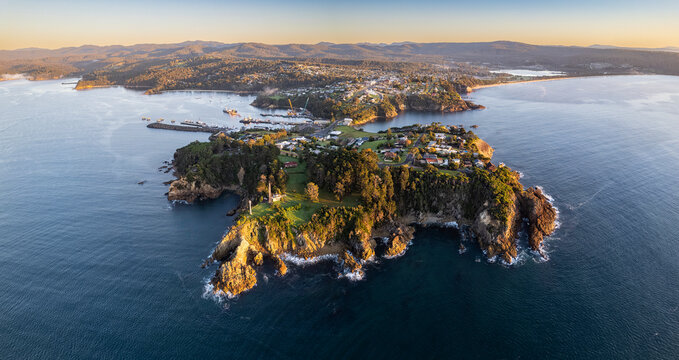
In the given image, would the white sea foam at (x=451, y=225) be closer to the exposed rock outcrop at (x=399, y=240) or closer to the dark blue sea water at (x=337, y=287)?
the dark blue sea water at (x=337, y=287)

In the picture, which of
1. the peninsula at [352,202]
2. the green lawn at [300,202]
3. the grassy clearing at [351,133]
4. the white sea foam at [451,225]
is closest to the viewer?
the peninsula at [352,202]

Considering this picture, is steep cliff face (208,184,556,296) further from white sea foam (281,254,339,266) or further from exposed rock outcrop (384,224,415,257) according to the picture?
white sea foam (281,254,339,266)

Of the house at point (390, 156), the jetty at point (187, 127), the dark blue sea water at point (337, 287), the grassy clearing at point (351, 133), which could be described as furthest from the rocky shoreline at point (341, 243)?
the jetty at point (187, 127)

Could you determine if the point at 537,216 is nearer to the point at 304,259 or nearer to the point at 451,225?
the point at 451,225

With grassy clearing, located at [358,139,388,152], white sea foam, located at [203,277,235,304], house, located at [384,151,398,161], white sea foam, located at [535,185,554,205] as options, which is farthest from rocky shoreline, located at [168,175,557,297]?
grassy clearing, located at [358,139,388,152]

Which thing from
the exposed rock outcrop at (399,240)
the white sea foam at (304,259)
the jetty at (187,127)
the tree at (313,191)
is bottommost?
the white sea foam at (304,259)
